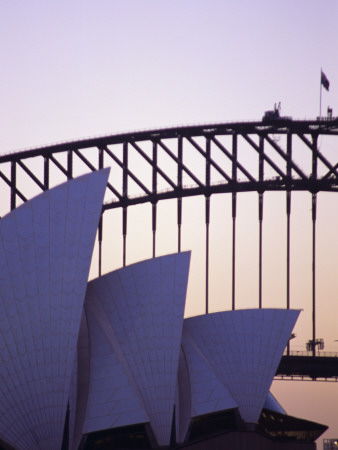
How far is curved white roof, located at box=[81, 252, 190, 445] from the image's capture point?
165ft

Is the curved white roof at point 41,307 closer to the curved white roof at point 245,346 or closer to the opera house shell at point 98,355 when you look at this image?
the opera house shell at point 98,355

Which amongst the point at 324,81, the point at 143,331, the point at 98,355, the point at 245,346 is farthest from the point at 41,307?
the point at 324,81

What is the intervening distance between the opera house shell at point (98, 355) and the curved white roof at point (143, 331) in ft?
0.17

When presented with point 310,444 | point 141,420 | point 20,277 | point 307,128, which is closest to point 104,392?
point 141,420

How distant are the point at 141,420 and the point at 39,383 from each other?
568cm

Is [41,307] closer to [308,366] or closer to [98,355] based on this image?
[98,355]

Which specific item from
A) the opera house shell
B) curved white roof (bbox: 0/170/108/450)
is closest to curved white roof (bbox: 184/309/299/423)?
the opera house shell

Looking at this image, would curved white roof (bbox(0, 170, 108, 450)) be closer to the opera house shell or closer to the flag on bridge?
the opera house shell

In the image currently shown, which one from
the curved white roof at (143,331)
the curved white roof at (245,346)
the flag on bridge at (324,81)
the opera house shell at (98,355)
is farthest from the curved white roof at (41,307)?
the flag on bridge at (324,81)

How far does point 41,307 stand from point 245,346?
16249 mm

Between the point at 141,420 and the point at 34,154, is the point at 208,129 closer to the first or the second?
the point at 34,154

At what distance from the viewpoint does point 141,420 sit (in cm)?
4944

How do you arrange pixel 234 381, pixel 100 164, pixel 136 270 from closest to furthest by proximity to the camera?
pixel 136 270 < pixel 234 381 < pixel 100 164

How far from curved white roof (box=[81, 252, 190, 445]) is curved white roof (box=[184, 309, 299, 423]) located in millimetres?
6272
